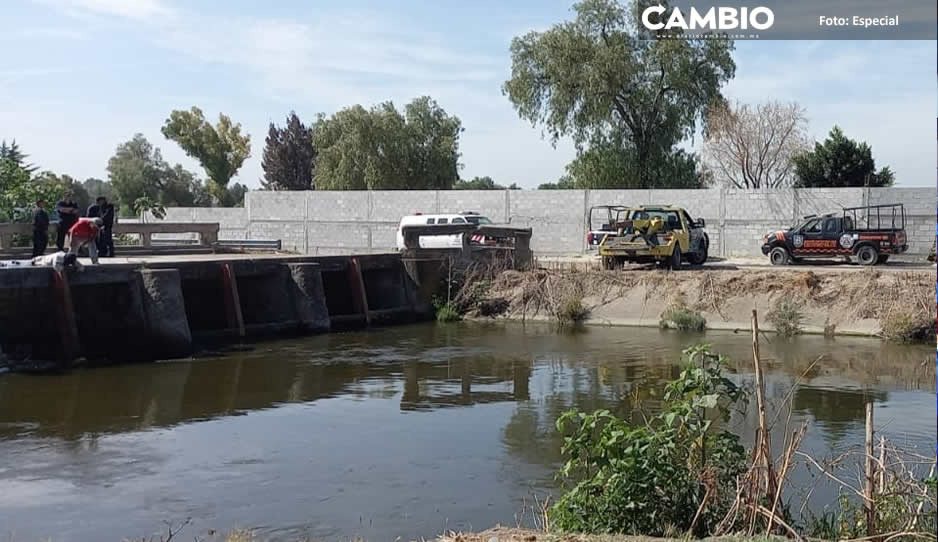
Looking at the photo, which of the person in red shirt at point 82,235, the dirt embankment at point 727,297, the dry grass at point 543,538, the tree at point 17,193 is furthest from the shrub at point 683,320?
the tree at point 17,193

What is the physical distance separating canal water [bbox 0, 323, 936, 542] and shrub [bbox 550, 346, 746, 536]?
1.79 m

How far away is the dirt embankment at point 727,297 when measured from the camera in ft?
80.1

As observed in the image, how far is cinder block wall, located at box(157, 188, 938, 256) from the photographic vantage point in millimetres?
35062

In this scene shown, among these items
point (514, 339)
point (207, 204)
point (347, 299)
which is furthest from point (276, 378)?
point (207, 204)

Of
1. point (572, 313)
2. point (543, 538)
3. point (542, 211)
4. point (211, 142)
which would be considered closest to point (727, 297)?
point (572, 313)

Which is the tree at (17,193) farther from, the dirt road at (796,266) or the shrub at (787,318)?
the shrub at (787,318)

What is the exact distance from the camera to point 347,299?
1139 inches

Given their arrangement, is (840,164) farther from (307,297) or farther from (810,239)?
(307,297)

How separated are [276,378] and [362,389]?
6.84 feet

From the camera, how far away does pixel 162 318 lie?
21.1 metres

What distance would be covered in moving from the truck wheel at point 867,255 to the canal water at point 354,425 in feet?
21.6

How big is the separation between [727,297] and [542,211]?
14.0 m

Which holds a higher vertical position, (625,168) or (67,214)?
(625,168)

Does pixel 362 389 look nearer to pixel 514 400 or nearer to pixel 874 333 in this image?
A: pixel 514 400
